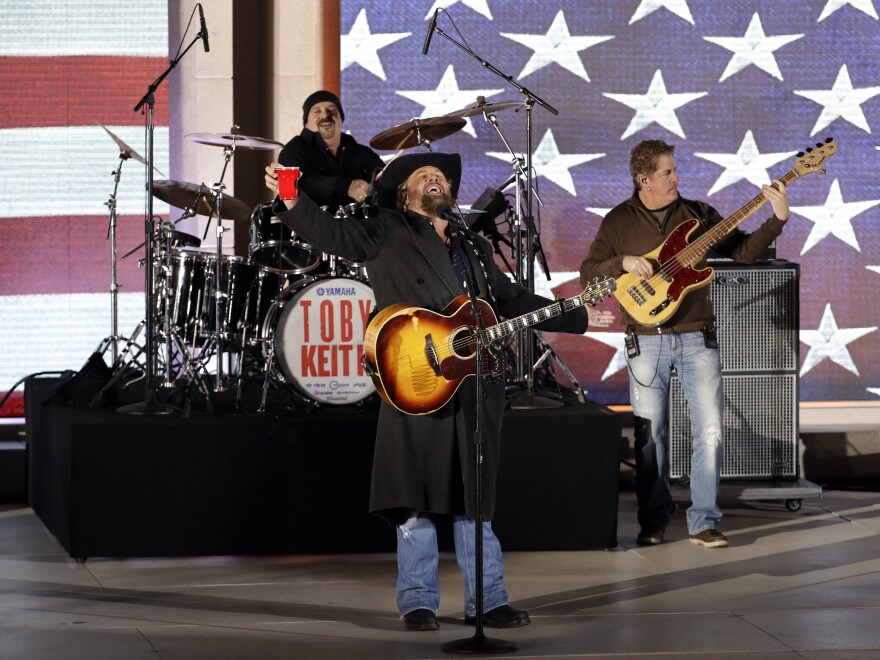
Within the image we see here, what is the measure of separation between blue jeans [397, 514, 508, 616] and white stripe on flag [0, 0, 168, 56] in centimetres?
558

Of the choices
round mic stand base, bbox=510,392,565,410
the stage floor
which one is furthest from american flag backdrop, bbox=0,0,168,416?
round mic stand base, bbox=510,392,565,410

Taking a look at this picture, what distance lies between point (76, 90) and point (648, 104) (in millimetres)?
4234

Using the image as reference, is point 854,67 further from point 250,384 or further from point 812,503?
point 250,384

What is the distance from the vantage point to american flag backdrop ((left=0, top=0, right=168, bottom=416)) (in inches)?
397

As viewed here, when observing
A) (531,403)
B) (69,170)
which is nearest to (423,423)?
(531,403)

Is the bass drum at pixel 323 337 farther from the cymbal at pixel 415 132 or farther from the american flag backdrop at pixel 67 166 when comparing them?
the american flag backdrop at pixel 67 166

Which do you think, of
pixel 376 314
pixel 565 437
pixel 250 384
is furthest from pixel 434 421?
pixel 250 384

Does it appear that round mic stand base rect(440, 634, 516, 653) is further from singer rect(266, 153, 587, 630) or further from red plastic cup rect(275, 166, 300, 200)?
red plastic cup rect(275, 166, 300, 200)

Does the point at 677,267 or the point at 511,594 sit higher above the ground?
the point at 677,267

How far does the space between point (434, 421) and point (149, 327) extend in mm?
2443

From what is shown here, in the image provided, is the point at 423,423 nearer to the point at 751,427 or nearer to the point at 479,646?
the point at 479,646

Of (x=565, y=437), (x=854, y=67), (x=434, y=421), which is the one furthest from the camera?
(x=854, y=67)

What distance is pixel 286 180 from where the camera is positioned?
16.9 ft

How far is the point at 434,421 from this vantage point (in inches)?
223
